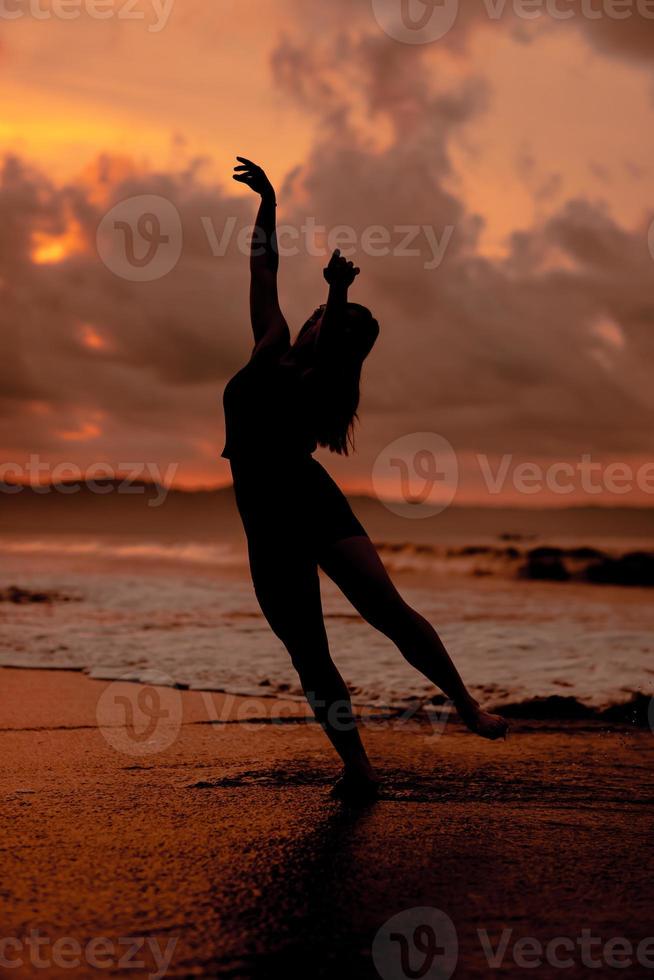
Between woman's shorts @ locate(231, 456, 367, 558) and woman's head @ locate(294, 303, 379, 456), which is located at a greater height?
woman's head @ locate(294, 303, 379, 456)

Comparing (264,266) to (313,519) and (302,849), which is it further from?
(302,849)

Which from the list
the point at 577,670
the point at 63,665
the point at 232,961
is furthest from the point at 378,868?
the point at 63,665

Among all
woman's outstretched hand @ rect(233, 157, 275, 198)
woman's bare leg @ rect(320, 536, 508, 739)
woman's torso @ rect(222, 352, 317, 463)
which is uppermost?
woman's outstretched hand @ rect(233, 157, 275, 198)

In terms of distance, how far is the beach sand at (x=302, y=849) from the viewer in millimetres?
1914

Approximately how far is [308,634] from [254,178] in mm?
1725

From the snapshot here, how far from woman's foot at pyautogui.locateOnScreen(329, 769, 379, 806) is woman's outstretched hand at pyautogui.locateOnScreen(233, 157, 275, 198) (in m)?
2.17

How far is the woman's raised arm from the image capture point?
10.8 ft

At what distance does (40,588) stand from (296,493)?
9643 millimetres

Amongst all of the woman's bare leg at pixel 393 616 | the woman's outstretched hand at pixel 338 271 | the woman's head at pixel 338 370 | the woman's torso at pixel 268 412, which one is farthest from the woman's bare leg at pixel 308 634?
the woman's outstretched hand at pixel 338 271

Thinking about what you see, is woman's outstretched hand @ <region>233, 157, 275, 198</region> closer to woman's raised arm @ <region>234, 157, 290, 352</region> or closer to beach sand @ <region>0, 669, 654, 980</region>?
woman's raised arm @ <region>234, 157, 290, 352</region>

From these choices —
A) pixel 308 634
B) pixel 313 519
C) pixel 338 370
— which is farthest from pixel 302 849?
pixel 338 370

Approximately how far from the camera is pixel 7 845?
8.18ft

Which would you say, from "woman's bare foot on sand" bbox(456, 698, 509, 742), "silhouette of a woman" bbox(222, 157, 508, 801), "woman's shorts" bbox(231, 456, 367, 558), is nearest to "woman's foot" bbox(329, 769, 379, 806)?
"silhouette of a woman" bbox(222, 157, 508, 801)

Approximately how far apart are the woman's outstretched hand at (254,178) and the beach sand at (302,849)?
2.22 metres
